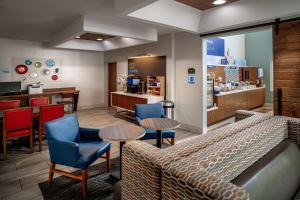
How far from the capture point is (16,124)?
3.63m

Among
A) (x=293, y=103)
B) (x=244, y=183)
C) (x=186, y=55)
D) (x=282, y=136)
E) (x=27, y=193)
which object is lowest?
(x=27, y=193)

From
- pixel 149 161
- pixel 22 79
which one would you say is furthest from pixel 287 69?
pixel 22 79

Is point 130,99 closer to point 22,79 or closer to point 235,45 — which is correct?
point 22,79

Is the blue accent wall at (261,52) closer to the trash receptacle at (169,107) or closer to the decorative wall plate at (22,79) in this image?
the trash receptacle at (169,107)

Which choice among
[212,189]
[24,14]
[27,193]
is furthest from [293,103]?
[24,14]

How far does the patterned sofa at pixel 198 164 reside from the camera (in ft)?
3.67

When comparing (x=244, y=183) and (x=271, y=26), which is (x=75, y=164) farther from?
(x=271, y=26)

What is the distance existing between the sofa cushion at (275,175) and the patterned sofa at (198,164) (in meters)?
0.08

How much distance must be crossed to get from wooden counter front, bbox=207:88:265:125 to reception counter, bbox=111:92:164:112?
1.67m

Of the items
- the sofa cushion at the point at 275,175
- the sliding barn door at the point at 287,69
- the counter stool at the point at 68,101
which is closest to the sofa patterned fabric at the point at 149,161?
the sofa cushion at the point at 275,175

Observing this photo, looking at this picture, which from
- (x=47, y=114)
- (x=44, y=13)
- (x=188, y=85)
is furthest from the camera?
(x=188, y=85)

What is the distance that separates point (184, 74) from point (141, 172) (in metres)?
4.27

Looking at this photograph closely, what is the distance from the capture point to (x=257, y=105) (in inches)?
324

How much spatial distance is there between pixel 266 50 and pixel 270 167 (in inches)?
352
